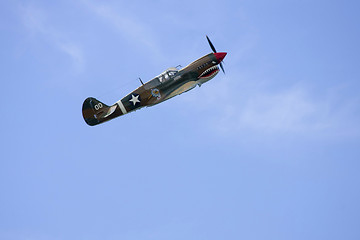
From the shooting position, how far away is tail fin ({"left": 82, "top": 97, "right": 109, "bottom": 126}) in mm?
45875

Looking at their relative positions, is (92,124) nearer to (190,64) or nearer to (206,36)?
(190,64)

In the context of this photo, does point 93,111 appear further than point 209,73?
No

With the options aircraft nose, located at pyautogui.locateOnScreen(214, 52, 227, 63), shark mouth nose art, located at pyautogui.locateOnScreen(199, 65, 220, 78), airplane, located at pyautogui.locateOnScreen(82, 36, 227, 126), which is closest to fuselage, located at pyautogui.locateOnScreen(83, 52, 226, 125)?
airplane, located at pyautogui.locateOnScreen(82, 36, 227, 126)

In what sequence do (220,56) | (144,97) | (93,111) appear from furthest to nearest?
(220,56), (93,111), (144,97)

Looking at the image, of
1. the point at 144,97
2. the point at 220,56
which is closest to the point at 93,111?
the point at 144,97

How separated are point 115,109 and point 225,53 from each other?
1269 centimetres

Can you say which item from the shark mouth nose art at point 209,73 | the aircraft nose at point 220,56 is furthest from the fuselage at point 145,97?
the aircraft nose at point 220,56

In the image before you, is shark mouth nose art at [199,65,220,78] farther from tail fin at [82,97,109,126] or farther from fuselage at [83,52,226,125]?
tail fin at [82,97,109,126]

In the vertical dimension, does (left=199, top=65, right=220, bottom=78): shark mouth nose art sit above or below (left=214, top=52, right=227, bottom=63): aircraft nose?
below

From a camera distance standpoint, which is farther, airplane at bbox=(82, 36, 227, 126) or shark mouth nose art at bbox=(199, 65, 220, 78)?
shark mouth nose art at bbox=(199, 65, 220, 78)

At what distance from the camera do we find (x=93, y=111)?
45969mm

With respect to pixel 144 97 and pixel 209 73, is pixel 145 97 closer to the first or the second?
pixel 144 97

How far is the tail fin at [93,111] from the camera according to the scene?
45.9 m

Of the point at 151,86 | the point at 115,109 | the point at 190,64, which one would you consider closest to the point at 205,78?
the point at 190,64
